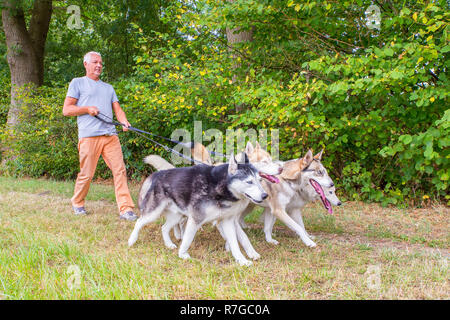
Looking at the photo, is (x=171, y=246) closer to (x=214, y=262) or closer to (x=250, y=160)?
(x=214, y=262)

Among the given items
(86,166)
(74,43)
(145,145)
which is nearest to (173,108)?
(86,166)

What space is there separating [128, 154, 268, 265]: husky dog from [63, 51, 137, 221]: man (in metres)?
1.47

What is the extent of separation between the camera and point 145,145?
31.6 ft

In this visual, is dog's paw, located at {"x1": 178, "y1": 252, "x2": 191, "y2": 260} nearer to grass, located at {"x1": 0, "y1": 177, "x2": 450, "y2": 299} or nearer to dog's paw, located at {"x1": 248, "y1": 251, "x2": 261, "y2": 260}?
grass, located at {"x1": 0, "y1": 177, "x2": 450, "y2": 299}

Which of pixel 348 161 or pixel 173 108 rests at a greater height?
pixel 173 108

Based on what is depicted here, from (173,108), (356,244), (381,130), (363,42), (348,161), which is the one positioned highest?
(363,42)

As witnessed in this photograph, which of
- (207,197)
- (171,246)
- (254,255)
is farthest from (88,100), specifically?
(254,255)

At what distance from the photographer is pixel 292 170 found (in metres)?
4.25

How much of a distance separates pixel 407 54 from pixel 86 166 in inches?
198

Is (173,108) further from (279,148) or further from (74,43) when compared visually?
(74,43)

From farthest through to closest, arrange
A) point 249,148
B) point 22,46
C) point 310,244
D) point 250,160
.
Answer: point 22,46
point 250,160
point 249,148
point 310,244

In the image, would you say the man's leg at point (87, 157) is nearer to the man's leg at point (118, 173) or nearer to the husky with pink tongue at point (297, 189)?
the man's leg at point (118, 173)

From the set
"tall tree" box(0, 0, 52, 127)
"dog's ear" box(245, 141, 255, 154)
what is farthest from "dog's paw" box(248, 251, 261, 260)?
"tall tree" box(0, 0, 52, 127)

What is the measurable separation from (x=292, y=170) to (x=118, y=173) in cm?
270
